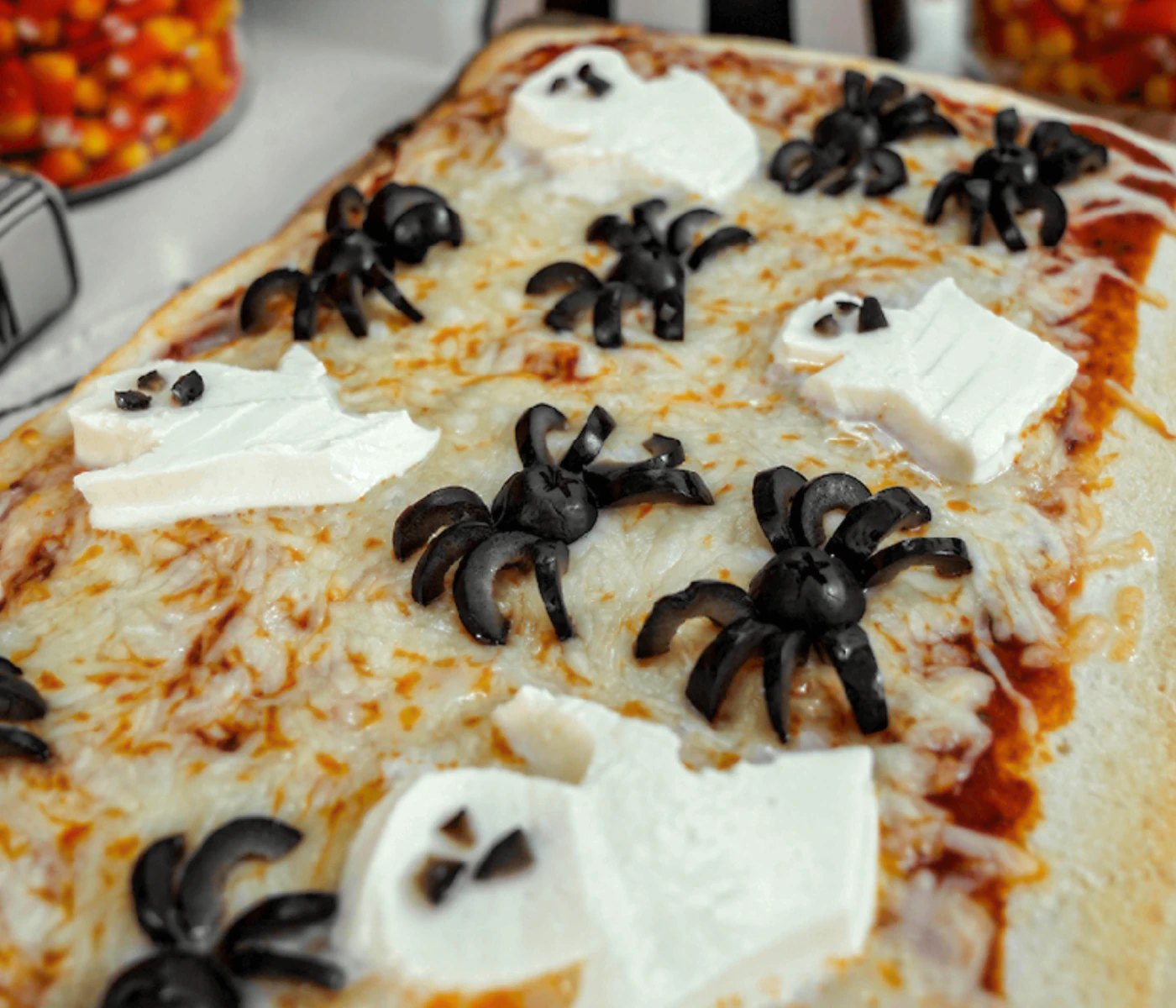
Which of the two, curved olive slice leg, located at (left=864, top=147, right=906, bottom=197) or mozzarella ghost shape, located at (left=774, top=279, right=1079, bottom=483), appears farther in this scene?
curved olive slice leg, located at (left=864, top=147, right=906, bottom=197)

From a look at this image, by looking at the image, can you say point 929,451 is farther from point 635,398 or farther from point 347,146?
point 347,146

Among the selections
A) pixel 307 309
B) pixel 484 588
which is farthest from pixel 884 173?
pixel 484 588

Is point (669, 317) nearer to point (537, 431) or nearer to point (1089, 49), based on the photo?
point (537, 431)

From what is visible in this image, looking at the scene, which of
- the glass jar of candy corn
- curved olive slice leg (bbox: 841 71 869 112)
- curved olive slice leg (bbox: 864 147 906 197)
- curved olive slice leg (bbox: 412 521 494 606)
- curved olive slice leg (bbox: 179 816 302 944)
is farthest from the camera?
the glass jar of candy corn

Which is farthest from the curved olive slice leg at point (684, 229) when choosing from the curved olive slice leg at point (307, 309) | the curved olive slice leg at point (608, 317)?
the curved olive slice leg at point (307, 309)

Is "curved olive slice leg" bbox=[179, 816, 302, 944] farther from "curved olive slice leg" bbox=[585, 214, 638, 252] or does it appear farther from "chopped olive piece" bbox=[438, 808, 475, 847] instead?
"curved olive slice leg" bbox=[585, 214, 638, 252]

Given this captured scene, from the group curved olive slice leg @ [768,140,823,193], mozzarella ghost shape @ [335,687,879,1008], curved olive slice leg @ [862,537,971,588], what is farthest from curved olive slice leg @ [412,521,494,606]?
curved olive slice leg @ [768,140,823,193]

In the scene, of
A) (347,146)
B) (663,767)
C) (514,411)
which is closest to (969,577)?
(663,767)
